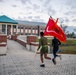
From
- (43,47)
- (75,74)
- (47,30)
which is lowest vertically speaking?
(75,74)

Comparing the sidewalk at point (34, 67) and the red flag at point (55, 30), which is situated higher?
the red flag at point (55, 30)

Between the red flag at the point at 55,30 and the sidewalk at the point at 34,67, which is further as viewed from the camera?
the red flag at the point at 55,30

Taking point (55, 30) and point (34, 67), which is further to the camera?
point (55, 30)

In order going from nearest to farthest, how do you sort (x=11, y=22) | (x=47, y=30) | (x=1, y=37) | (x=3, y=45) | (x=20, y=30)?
1. (x=47, y=30)
2. (x=3, y=45)
3. (x=1, y=37)
4. (x=11, y=22)
5. (x=20, y=30)

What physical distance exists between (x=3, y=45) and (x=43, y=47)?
20.6 feet

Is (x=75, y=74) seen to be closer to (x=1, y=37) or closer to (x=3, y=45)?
(x=3, y=45)

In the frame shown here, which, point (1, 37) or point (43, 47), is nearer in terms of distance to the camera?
point (43, 47)

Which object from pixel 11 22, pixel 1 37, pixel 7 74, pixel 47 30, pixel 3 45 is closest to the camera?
pixel 7 74

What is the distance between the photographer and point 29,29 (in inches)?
3366

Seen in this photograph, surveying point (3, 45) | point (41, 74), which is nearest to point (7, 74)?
point (41, 74)

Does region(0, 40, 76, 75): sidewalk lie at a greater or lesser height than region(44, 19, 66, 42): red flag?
lesser

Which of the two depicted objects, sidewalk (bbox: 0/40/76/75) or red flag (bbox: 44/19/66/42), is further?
red flag (bbox: 44/19/66/42)

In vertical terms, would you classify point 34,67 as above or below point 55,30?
below

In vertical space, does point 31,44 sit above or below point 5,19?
below
